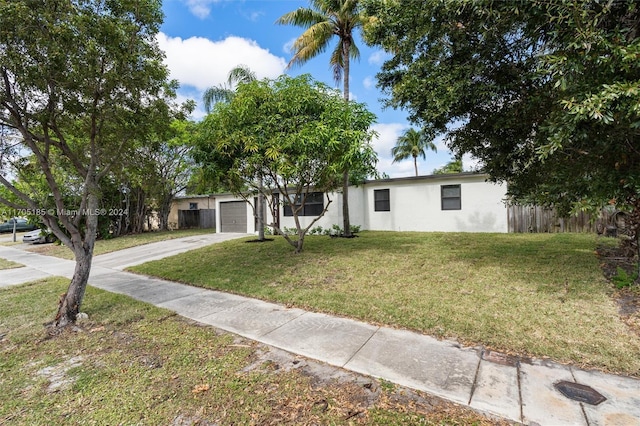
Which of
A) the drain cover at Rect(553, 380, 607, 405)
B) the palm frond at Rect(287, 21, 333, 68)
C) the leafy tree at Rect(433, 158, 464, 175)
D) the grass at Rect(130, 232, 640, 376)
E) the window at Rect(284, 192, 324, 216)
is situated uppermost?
the palm frond at Rect(287, 21, 333, 68)

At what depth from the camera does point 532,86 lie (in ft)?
14.7

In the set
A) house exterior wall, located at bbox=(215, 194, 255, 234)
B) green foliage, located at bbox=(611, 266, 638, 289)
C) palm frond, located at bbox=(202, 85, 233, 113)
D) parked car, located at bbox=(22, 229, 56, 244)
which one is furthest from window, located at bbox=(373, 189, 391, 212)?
parked car, located at bbox=(22, 229, 56, 244)

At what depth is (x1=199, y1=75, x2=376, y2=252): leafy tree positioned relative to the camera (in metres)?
6.36

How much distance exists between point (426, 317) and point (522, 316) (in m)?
1.28

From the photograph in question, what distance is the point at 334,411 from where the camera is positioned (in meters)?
2.36

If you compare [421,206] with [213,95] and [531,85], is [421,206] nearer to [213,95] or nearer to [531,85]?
[531,85]

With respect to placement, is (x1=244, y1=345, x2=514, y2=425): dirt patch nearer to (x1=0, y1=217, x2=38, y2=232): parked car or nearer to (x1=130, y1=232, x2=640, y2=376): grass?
(x1=130, y1=232, x2=640, y2=376): grass

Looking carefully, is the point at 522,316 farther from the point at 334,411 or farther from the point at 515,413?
the point at 334,411

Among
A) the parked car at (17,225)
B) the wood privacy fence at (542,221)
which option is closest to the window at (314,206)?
the wood privacy fence at (542,221)

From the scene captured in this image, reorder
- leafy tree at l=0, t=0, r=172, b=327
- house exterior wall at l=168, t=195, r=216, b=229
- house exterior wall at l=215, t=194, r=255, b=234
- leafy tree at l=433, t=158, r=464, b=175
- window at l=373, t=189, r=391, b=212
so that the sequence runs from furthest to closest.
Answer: leafy tree at l=433, t=158, r=464, b=175 → house exterior wall at l=168, t=195, r=216, b=229 → house exterior wall at l=215, t=194, r=255, b=234 → window at l=373, t=189, r=391, b=212 → leafy tree at l=0, t=0, r=172, b=327

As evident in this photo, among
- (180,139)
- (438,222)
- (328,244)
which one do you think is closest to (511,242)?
(438,222)

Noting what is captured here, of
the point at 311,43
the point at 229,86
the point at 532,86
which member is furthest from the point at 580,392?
the point at 229,86

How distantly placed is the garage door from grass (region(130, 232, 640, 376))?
6.64 m

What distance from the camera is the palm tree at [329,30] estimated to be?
10.4 metres
